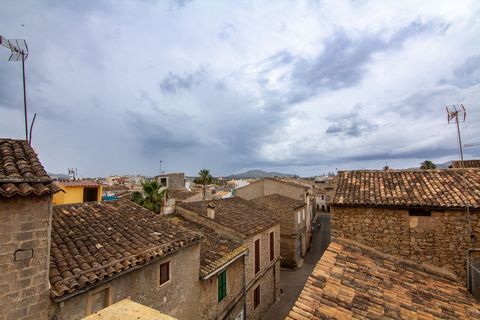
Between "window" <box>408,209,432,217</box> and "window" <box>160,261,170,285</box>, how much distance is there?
9.01 m

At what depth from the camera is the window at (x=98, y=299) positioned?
6445 millimetres

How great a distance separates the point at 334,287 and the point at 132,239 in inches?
244

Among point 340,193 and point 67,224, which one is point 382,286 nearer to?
point 340,193

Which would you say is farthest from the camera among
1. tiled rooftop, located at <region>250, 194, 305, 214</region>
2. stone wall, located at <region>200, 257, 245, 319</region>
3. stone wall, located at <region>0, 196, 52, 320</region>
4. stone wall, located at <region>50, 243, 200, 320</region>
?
tiled rooftop, located at <region>250, 194, 305, 214</region>

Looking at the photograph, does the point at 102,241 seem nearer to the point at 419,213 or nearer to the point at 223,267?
the point at 223,267

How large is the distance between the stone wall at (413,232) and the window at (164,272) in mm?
6525

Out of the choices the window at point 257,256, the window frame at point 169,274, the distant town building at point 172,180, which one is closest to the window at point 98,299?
the window frame at point 169,274

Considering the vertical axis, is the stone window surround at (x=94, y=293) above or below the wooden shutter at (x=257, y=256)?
above

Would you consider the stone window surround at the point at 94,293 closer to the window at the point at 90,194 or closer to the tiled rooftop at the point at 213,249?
the tiled rooftop at the point at 213,249

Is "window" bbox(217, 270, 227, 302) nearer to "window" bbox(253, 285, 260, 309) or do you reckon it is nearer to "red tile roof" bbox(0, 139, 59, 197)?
"window" bbox(253, 285, 260, 309)

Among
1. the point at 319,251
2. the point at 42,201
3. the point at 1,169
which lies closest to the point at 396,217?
the point at 42,201

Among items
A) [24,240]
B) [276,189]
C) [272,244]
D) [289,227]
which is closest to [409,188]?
[272,244]

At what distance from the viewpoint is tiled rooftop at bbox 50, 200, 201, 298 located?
6.21 meters

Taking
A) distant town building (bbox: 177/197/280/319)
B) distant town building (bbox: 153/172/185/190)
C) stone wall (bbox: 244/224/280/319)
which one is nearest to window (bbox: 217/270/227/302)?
distant town building (bbox: 177/197/280/319)
